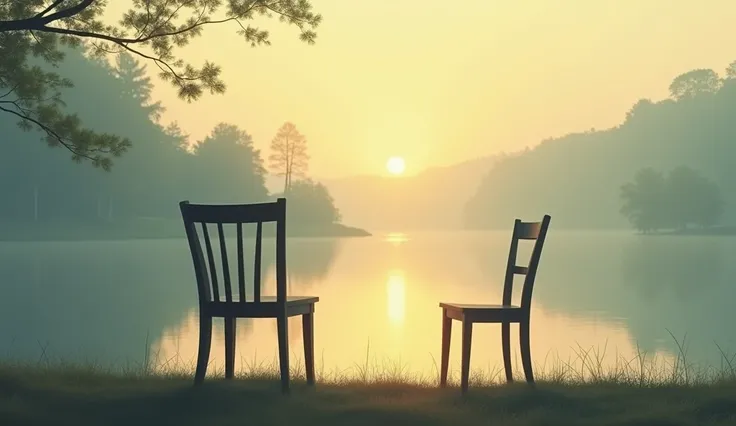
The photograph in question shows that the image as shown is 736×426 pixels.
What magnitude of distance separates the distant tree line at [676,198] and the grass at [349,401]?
2193 inches

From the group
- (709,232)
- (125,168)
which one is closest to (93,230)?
(125,168)

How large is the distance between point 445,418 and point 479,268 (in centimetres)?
2086

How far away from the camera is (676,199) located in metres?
59.1

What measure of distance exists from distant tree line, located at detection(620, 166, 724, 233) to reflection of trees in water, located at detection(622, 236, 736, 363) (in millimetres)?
32852

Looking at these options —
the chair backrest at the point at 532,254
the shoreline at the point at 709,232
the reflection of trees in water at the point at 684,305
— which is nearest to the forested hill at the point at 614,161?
the shoreline at the point at 709,232

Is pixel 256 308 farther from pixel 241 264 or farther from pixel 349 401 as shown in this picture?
pixel 349 401

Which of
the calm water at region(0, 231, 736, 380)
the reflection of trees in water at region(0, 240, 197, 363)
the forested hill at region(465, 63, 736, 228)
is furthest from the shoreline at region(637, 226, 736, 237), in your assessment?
the reflection of trees in water at region(0, 240, 197, 363)

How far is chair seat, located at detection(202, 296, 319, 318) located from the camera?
16.7 ft

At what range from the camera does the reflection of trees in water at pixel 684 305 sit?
10828mm

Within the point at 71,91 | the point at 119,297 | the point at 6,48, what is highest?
the point at 71,91

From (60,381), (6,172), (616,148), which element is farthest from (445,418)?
(616,148)

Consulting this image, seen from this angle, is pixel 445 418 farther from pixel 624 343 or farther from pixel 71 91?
pixel 71 91

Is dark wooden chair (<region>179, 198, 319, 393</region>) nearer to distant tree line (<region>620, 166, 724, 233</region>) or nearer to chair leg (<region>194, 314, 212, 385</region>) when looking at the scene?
chair leg (<region>194, 314, 212, 385</region>)

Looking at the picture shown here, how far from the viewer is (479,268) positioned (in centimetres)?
2522
